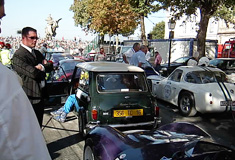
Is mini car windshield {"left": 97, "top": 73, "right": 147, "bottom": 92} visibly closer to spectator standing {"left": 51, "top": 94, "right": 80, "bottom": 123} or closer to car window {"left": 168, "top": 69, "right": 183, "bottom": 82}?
spectator standing {"left": 51, "top": 94, "right": 80, "bottom": 123}

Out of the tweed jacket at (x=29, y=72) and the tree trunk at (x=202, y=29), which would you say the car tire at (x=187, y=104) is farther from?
the tree trunk at (x=202, y=29)

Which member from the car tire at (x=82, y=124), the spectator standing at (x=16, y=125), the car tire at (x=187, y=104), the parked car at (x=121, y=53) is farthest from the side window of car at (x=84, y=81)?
the parked car at (x=121, y=53)

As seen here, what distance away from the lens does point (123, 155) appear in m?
2.51

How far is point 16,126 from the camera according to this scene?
0.71 m

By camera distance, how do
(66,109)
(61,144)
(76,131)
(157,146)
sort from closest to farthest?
(157,146), (61,144), (76,131), (66,109)

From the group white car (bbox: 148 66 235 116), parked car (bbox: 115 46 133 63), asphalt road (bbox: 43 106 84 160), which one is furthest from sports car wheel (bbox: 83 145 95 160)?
parked car (bbox: 115 46 133 63)

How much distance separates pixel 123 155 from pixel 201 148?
822mm

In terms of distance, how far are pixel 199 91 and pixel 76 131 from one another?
358cm

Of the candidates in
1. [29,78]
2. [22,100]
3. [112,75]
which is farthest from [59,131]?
[22,100]

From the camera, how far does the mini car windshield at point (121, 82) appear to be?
15.7 ft

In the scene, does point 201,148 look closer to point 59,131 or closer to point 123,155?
point 123,155

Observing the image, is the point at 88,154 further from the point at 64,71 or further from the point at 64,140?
the point at 64,71

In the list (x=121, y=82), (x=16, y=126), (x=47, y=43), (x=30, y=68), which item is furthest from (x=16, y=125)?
(x=47, y=43)

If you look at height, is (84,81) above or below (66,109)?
above
